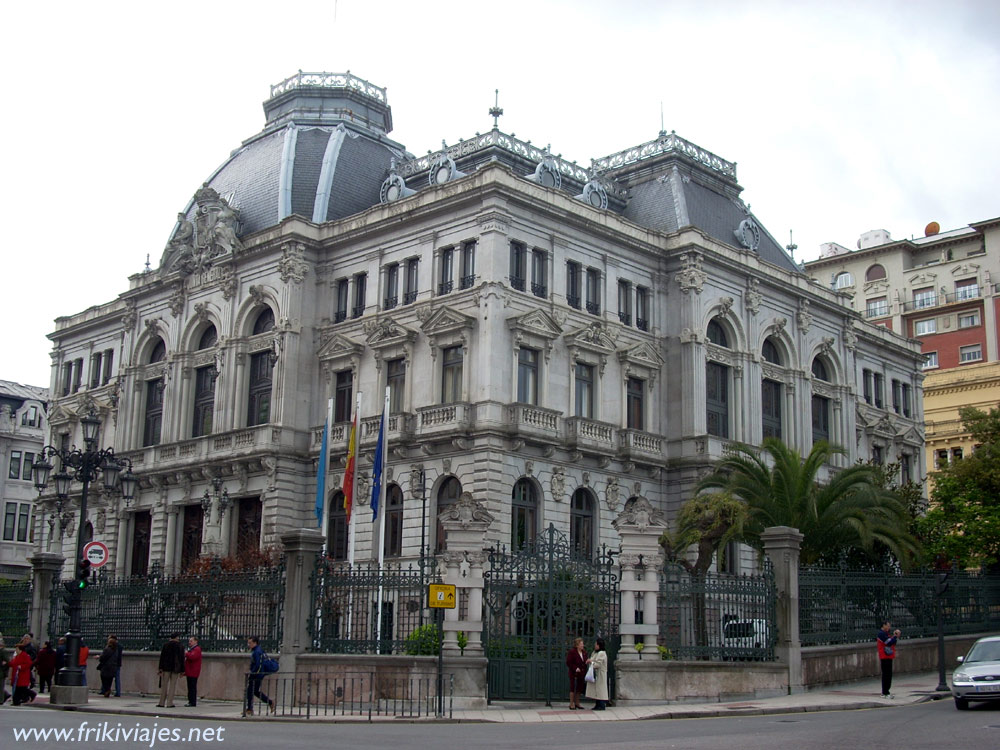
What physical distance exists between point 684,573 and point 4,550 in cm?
6672

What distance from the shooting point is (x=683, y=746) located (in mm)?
18141

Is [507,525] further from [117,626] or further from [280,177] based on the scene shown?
[280,177]

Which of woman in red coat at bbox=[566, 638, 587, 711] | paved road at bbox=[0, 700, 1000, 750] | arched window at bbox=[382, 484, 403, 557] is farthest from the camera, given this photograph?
arched window at bbox=[382, 484, 403, 557]

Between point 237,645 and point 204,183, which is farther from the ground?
point 204,183

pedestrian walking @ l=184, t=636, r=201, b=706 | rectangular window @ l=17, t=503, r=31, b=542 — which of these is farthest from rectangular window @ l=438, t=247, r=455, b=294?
rectangular window @ l=17, t=503, r=31, b=542

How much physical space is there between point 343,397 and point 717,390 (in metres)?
16.5

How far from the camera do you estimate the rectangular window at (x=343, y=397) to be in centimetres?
5125

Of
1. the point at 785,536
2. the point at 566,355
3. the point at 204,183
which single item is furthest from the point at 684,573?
the point at 204,183

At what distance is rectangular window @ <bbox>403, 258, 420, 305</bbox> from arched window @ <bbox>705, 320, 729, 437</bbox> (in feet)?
44.0

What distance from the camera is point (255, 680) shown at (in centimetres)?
2569

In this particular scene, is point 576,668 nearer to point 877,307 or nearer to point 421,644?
point 421,644

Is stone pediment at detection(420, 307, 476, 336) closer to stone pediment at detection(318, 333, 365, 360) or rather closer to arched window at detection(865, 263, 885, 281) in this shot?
stone pediment at detection(318, 333, 365, 360)

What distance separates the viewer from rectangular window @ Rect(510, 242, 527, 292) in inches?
1871

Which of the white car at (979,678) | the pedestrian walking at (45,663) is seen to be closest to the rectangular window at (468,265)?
the pedestrian walking at (45,663)
